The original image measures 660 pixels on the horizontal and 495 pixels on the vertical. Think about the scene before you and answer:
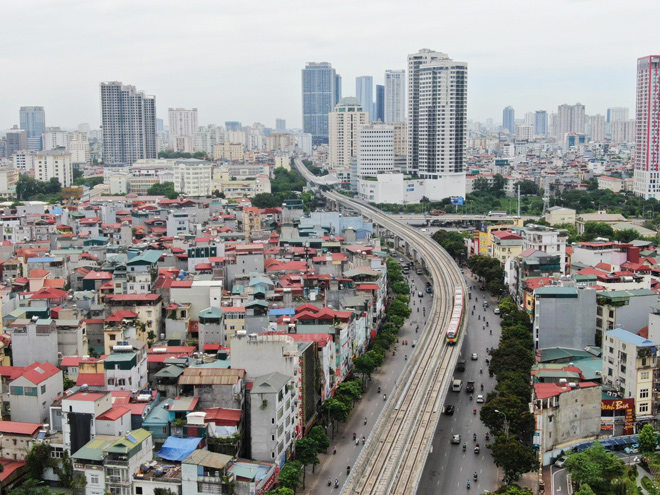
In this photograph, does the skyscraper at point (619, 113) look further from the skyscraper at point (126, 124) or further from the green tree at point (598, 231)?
the green tree at point (598, 231)

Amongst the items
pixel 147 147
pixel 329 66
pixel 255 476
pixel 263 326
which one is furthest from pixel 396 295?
pixel 329 66

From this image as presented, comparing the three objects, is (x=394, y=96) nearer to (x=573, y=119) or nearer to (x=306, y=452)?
(x=573, y=119)

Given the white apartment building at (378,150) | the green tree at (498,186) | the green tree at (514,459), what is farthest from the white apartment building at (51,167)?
the green tree at (514,459)

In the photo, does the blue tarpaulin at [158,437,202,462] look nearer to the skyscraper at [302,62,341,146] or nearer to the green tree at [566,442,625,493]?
the green tree at [566,442,625,493]

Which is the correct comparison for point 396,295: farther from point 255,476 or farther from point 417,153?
point 417,153

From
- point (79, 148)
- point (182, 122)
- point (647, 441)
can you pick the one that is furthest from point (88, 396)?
point (182, 122)

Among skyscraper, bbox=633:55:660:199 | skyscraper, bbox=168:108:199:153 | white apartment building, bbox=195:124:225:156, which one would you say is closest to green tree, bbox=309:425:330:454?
skyscraper, bbox=633:55:660:199
